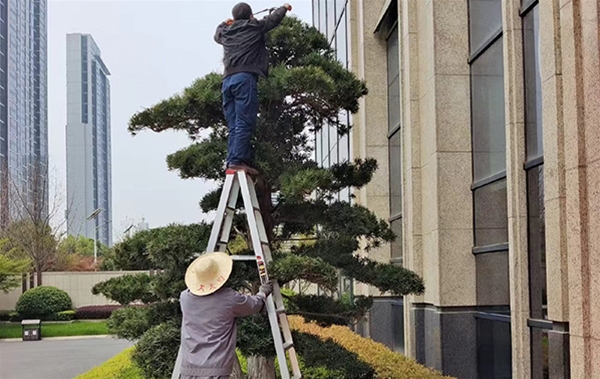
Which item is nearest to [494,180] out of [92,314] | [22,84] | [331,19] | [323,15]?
[331,19]

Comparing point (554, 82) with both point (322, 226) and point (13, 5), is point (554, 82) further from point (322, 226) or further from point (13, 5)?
point (13, 5)

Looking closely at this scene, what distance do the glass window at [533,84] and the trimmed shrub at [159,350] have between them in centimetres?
386

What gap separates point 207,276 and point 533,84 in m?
4.05

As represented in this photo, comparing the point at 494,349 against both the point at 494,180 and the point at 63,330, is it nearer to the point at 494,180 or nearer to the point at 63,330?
the point at 494,180

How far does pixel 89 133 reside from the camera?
234 ft

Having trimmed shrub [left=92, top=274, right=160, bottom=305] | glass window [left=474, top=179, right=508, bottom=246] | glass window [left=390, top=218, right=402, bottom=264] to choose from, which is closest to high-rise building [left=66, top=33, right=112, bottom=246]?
glass window [left=390, top=218, right=402, bottom=264]

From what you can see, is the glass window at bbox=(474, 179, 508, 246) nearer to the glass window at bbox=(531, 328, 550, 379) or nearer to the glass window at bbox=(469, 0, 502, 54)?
the glass window at bbox=(531, 328, 550, 379)

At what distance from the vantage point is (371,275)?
671 cm

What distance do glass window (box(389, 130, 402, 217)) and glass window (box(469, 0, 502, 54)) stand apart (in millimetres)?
4162

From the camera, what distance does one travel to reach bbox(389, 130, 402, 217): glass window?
1379cm

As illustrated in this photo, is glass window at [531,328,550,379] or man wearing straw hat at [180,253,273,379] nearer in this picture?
man wearing straw hat at [180,253,273,379]

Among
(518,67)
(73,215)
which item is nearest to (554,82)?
(518,67)

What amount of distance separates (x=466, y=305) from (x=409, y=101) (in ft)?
10.6

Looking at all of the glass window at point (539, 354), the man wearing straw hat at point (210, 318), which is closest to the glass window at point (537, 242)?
the glass window at point (539, 354)
